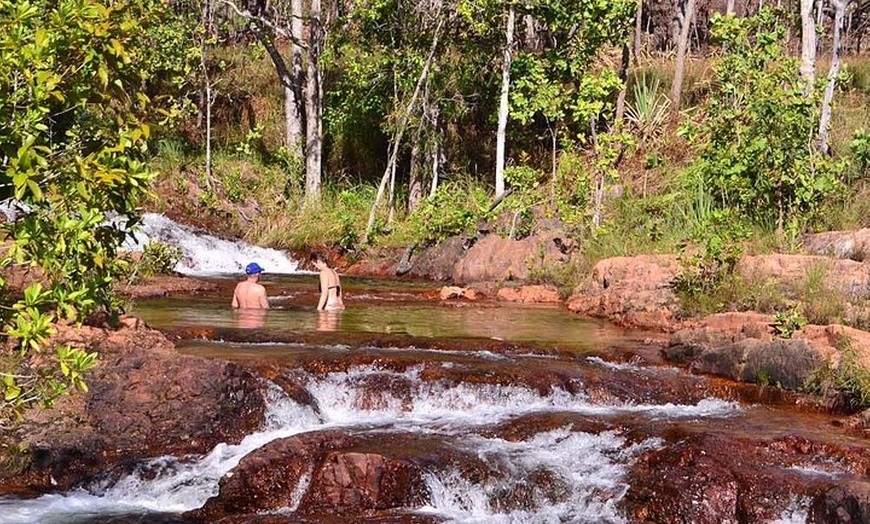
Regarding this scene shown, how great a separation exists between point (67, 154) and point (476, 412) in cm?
588

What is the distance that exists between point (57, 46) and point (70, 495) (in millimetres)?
4474

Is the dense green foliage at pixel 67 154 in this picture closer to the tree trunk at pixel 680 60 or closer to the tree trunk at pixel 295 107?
the tree trunk at pixel 680 60

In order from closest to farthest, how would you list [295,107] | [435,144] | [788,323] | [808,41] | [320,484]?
[320,484] → [788,323] → [808,41] → [435,144] → [295,107]

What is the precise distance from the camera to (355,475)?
8156mm

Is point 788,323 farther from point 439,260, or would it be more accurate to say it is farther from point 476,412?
point 439,260

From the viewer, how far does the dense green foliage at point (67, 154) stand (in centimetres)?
469

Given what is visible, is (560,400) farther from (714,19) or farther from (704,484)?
(714,19)

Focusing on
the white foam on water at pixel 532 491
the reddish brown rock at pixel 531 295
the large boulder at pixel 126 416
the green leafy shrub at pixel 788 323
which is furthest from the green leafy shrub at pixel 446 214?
the white foam on water at pixel 532 491

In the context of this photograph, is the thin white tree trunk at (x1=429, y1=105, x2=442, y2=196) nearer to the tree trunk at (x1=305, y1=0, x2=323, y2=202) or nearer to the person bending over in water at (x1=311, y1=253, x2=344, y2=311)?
the tree trunk at (x1=305, y1=0, x2=323, y2=202)

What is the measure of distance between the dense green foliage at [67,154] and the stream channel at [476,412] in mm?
3336

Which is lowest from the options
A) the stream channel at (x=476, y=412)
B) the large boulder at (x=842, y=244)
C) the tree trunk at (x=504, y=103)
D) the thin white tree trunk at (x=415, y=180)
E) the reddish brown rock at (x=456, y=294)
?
the stream channel at (x=476, y=412)

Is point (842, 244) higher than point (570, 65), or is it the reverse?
point (570, 65)

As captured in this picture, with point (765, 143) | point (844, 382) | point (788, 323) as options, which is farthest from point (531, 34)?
point (844, 382)

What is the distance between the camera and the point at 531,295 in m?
17.5
